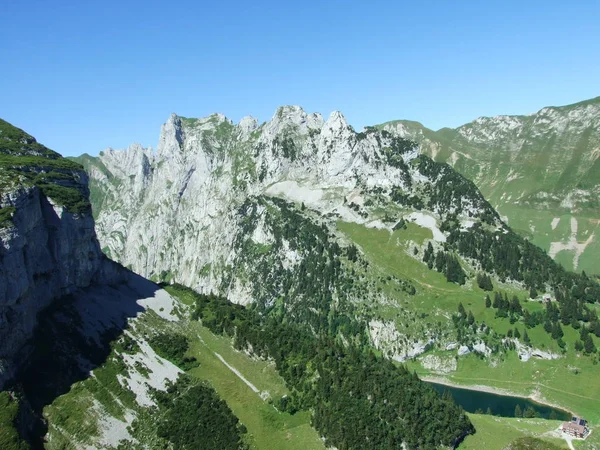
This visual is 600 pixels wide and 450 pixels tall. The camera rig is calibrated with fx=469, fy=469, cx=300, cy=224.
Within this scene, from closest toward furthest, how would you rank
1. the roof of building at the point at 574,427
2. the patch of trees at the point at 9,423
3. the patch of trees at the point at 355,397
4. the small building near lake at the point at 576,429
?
the patch of trees at the point at 9,423 < the patch of trees at the point at 355,397 < the small building near lake at the point at 576,429 < the roof of building at the point at 574,427

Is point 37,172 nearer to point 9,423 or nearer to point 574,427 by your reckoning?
point 9,423

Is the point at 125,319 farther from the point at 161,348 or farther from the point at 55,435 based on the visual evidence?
the point at 55,435

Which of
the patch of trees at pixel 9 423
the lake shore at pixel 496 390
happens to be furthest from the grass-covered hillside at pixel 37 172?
the lake shore at pixel 496 390

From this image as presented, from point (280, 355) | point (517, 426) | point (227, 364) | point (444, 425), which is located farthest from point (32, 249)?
point (517, 426)

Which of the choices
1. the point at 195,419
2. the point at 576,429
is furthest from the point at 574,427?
the point at 195,419

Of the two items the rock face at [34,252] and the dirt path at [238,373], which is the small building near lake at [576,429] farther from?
the rock face at [34,252]

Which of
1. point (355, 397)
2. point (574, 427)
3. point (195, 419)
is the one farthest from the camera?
point (574, 427)
